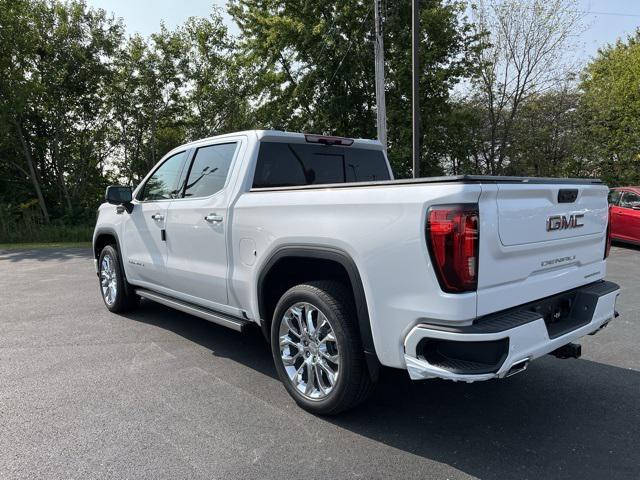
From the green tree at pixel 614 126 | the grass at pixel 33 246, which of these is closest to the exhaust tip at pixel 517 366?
the grass at pixel 33 246

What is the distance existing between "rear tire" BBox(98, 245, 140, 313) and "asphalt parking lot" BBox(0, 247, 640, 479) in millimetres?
874

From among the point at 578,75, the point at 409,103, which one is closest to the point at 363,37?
the point at 409,103

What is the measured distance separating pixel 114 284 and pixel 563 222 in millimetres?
5014

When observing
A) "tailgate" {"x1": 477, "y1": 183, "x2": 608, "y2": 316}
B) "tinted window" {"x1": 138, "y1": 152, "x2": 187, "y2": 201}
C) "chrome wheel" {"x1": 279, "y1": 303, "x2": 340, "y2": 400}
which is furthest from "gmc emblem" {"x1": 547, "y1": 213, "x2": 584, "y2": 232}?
"tinted window" {"x1": 138, "y1": 152, "x2": 187, "y2": 201}

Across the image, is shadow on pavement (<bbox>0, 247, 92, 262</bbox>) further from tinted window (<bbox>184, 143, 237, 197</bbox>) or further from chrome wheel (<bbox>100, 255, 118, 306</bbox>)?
tinted window (<bbox>184, 143, 237, 197</bbox>)

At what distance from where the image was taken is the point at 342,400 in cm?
301

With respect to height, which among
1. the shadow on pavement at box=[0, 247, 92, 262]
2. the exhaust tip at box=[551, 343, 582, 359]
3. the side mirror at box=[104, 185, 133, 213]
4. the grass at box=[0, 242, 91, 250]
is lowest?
the grass at box=[0, 242, 91, 250]

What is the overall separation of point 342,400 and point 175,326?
9.69ft

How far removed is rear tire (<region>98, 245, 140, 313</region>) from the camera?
5.69m

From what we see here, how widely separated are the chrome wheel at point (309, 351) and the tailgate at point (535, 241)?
1058 mm

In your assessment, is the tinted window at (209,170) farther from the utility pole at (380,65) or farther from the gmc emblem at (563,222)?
the utility pole at (380,65)

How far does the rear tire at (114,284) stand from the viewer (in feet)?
18.7

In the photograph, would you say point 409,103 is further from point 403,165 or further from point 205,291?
point 205,291

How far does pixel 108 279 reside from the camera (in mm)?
6035
